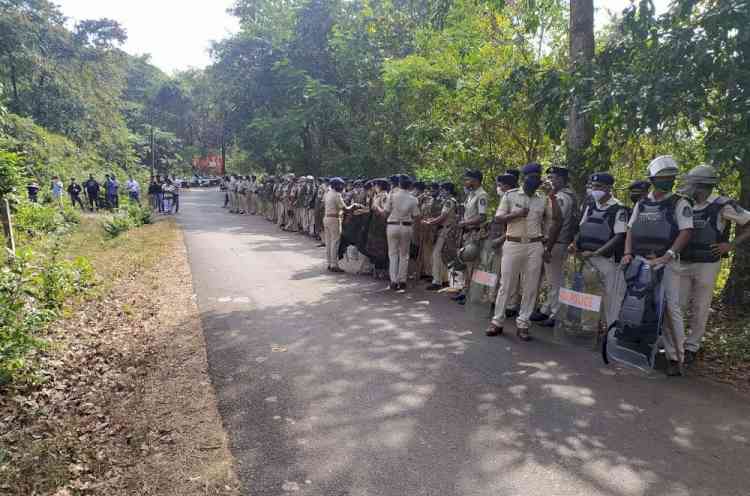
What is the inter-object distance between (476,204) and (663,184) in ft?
8.86

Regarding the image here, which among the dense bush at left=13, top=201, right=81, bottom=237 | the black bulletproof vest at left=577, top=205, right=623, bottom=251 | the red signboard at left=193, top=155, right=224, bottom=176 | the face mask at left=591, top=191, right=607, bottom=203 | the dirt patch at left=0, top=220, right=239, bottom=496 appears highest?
the red signboard at left=193, top=155, right=224, bottom=176

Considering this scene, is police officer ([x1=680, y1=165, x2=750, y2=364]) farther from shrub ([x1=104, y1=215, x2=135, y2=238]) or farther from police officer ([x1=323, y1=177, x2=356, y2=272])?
shrub ([x1=104, y1=215, x2=135, y2=238])

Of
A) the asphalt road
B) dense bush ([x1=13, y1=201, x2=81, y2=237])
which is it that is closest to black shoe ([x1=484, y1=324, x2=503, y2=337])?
the asphalt road

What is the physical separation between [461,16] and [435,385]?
1124 centimetres

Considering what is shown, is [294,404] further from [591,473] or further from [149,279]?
[149,279]

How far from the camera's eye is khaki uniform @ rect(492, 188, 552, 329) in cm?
592

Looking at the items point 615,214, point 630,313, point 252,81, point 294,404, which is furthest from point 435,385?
point 252,81

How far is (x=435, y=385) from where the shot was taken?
4.71m

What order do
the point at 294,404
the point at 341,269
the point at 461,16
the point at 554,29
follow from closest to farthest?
the point at 294,404
the point at 341,269
the point at 554,29
the point at 461,16

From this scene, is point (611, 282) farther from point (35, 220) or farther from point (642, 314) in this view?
point (35, 220)

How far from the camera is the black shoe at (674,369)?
5.04 meters

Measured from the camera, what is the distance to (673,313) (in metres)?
5.04

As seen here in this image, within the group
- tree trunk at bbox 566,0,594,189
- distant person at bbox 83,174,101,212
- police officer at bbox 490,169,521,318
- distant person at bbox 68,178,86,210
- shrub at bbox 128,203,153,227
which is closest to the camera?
police officer at bbox 490,169,521,318

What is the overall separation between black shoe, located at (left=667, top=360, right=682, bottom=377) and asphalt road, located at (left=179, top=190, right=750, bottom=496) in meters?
0.14
